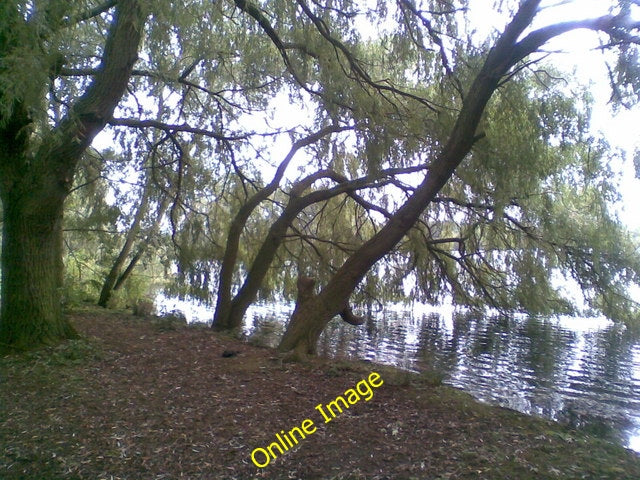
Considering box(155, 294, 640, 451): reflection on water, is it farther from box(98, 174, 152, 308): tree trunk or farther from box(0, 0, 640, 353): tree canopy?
box(98, 174, 152, 308): tree trunk

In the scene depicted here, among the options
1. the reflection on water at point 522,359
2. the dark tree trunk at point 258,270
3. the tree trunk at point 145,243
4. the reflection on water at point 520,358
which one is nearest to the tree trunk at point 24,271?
the reflection on water at point 520,358

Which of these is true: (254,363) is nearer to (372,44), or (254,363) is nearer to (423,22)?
(423,22)

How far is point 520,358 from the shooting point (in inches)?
467

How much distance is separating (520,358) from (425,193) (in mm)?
6864

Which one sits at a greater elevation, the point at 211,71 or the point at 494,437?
the point at 211,71

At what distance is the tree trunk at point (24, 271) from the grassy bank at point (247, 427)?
38cm

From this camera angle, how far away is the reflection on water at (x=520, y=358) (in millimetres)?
7281

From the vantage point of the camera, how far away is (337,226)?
11.7 m

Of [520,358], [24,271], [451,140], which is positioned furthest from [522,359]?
[24,271]

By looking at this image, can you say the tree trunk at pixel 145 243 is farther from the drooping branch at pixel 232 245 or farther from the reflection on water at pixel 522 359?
the reflection on water at pixel 522 359

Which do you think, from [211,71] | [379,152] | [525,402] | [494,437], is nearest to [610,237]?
[525,402]

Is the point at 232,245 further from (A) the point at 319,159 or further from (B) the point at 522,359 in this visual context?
(B) the point at 522,359

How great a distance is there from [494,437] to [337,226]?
24.9 feet

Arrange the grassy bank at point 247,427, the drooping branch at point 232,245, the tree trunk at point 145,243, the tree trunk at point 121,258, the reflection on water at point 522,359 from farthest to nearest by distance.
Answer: the tree trunk at point 121,258, the tree trunk at point 145,243, the drooping branch at point 232,245, the reflection on water at point 522,359, the grassy bank at point 247,427
